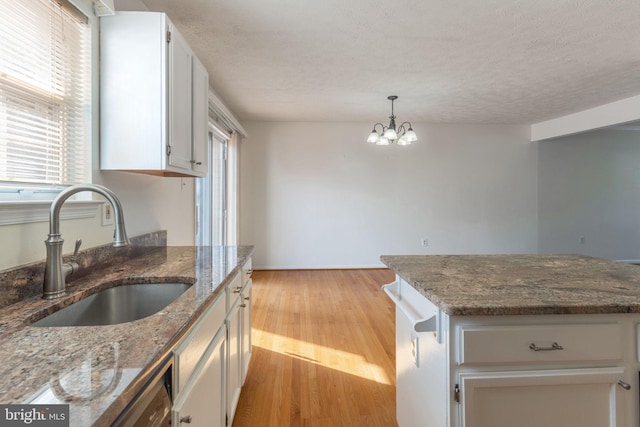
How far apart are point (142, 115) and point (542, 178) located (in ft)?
20.6

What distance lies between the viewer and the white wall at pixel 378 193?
16.6ft

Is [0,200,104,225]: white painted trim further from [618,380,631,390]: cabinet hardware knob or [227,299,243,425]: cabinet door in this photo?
[618,380,631,390]: cabinet hardware knob

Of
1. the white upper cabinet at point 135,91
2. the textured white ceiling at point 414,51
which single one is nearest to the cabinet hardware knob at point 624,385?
the white upper cabinet at point 135,91

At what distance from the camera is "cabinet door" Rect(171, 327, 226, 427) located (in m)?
0.87

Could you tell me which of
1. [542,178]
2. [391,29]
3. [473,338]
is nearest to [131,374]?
[473,338]

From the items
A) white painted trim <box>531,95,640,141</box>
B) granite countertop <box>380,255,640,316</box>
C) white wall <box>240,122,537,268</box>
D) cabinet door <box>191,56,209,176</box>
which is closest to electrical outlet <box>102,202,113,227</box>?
cabinet door <box>191,56,209,176</box>

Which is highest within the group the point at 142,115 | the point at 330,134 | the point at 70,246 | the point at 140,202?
the point at 330,134

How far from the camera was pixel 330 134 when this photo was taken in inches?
200

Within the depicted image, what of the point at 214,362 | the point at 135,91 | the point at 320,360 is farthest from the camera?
the point at 320,360

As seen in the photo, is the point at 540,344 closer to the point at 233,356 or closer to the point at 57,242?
the point at 233,356

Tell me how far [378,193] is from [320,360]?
11.1 ft

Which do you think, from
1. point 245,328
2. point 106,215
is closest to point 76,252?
point 106,215

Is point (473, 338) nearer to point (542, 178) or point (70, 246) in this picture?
point (70, 246)

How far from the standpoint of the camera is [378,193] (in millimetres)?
5172
